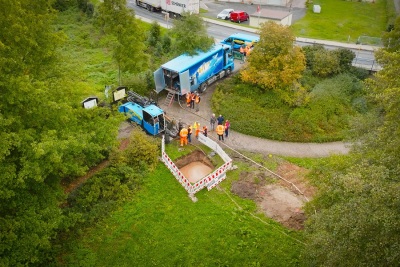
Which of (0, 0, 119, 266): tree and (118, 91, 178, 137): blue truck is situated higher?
(0, 0, 119, 266): tree

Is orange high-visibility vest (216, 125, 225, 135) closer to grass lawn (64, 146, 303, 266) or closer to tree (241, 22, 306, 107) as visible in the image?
grass lawn (64, 146, 303, 266)

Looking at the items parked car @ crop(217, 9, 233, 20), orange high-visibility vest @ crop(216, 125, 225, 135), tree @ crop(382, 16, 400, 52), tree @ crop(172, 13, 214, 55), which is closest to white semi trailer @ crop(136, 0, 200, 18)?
parked car @ crop(217, 9, 233, 20)

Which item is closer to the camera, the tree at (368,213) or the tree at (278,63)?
the tree at (368,213)

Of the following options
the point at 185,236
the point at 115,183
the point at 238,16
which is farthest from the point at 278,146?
the point at 238,16

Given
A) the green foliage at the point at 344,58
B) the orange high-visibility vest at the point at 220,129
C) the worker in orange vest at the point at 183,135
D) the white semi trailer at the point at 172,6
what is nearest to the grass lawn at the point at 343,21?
the green foliage at the point at 344,58

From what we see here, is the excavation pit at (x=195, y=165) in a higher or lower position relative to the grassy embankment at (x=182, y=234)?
lower

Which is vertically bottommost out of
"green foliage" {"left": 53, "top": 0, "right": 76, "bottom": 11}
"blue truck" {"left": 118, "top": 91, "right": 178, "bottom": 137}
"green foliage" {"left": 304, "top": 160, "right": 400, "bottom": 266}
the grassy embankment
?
the grassy embankment

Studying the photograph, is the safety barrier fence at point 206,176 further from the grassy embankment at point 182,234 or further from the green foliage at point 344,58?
the green foliage at point 344,58
